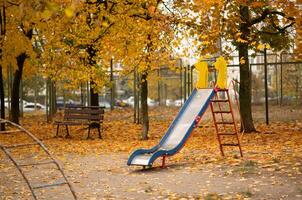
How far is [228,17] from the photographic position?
14.7 m

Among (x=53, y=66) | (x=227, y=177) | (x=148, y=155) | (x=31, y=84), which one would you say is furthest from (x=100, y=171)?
(x=31, y=84)

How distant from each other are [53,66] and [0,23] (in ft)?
8.36

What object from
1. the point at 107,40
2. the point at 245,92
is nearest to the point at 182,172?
the point at 107,40

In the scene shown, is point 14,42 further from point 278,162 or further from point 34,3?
point 34,3

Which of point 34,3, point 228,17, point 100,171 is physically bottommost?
point 100,171

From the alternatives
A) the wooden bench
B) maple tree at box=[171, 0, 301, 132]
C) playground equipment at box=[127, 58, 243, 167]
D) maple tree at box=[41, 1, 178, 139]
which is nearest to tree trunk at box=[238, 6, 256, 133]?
maple tree at box=[171, 0, 301, 132]

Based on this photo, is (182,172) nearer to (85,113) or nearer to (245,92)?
(245,92)

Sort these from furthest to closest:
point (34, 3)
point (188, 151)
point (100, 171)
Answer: point (188, 151)
point (100, 171)
point (34, 3)

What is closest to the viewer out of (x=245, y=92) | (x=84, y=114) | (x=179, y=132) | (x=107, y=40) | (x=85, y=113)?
(x=179, y=132)

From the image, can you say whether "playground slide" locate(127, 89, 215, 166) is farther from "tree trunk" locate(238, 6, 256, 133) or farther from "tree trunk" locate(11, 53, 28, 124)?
"tree trunk" locate(11, 53, 28, 124)

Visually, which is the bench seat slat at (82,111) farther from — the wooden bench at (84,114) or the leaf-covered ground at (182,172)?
the leaf-covered ground at (182,172)

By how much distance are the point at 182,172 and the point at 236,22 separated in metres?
6.51

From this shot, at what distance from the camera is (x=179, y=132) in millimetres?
12250

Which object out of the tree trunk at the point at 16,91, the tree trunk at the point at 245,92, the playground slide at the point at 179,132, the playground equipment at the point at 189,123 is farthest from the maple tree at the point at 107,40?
the tree trunk at the point at 16,91
